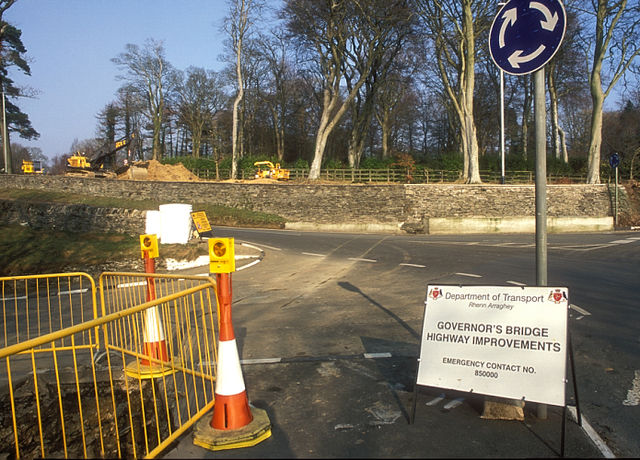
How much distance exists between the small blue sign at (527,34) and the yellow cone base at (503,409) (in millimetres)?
2841

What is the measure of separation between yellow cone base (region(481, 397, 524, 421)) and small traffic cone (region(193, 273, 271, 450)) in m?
1.87

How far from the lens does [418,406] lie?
166 inches

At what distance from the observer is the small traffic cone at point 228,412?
3570 millimetres

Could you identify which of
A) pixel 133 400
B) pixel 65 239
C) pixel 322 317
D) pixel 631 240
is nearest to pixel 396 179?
pixel 631 240

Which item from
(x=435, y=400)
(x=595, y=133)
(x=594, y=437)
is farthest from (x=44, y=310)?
(x=595, y=133)

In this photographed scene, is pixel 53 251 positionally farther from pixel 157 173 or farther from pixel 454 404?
pixel 157 173

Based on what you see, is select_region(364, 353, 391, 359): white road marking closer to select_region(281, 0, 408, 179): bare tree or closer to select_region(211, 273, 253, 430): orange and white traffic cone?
select_region(211, 273, 253, 430): orange and white traffic cone

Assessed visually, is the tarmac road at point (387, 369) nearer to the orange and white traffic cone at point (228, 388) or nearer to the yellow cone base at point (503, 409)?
the yellow cone base at point (503, 409)

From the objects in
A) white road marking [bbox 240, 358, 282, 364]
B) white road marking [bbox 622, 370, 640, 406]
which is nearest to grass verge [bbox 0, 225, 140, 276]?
white road marking [bbox 240, 358, 282, 364]

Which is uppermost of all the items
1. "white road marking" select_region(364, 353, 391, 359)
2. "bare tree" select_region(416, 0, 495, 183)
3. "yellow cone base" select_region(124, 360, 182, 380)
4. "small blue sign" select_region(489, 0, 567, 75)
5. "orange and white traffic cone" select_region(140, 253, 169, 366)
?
"bare tree" select_region(416, 0, 495, 183)

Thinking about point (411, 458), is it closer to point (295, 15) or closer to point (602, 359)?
point (602, 359)

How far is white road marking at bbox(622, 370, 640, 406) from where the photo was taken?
4354 millimetres

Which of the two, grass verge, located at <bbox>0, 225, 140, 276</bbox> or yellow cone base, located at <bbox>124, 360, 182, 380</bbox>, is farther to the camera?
grass verge, located at <bbox>0, 225, 140, 276</bbox>

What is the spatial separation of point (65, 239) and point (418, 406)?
55.1 ft
